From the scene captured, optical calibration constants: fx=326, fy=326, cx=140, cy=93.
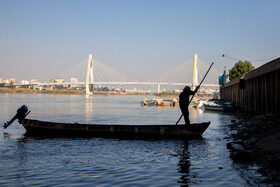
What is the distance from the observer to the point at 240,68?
80938 mm

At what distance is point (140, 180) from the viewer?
9.02 metres

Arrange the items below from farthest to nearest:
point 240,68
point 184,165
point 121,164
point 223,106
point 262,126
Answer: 1. point 240,68
2. point 223,106
3. point 262,126
4. point 121,164
5. point 184,165

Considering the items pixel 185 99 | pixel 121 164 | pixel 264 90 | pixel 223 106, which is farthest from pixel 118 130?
pixel 223 106

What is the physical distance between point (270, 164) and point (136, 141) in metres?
7.61

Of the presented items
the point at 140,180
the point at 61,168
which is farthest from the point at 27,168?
the point at 140,180

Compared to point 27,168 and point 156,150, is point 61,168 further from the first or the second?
point 156,150

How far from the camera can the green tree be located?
7994 cm

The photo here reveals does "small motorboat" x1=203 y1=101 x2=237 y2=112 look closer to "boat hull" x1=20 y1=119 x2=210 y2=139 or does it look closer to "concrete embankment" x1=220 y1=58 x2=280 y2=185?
"concrete embankment" x1=220 y1=58 x2=280 y2=185

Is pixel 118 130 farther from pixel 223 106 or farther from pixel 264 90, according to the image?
pixel 223 106

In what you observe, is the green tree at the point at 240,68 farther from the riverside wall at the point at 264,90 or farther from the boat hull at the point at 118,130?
the boat hull at the point at 118,130

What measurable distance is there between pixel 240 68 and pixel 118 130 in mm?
68877

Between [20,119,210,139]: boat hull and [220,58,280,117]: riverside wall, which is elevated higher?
[220,58,280,117]: riverside wall

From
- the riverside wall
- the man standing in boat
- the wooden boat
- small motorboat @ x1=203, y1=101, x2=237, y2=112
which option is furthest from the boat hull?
small motorboat @ x1=203, y1=101, x2=237, y2=112

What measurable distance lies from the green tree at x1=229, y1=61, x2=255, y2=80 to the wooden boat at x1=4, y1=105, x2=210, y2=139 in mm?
66514
